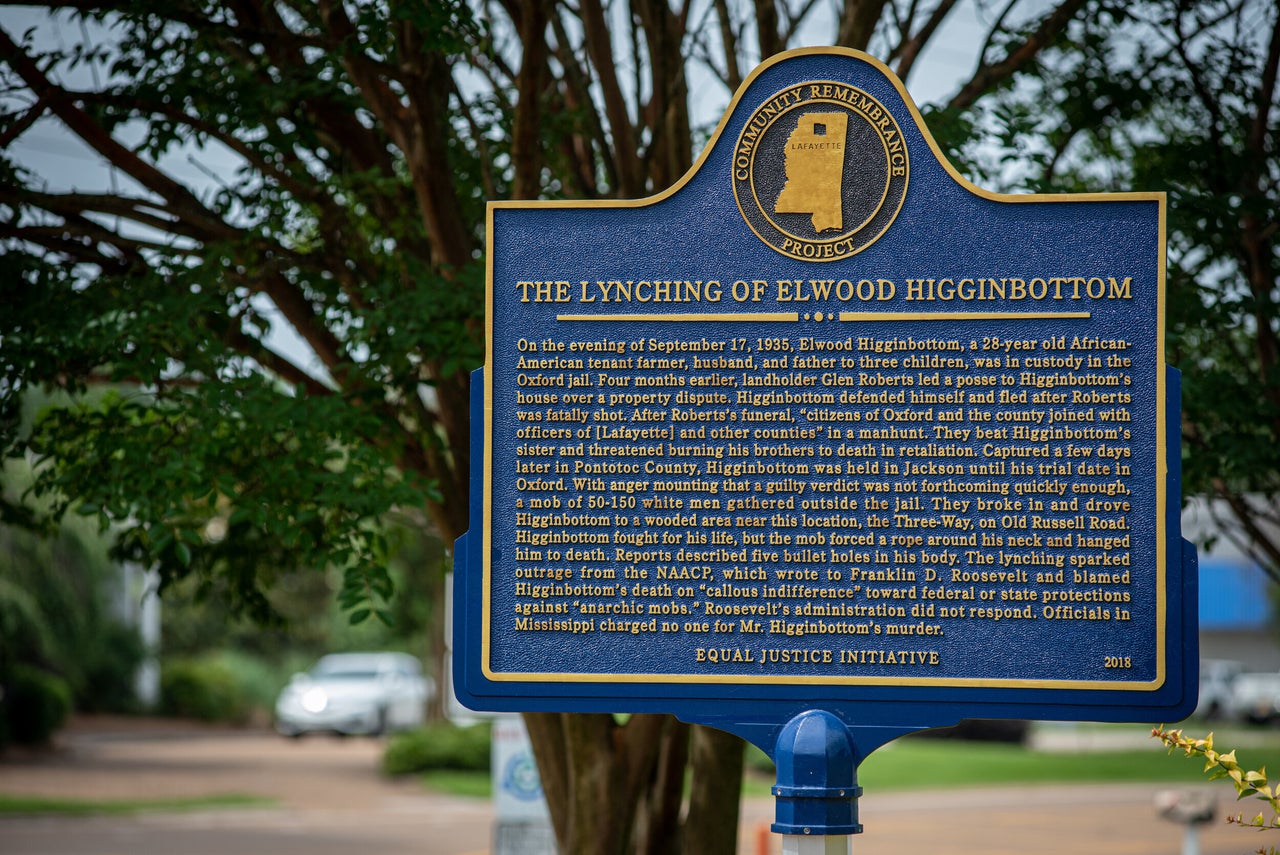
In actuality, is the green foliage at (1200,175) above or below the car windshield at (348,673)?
above

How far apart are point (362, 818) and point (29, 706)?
9129mm

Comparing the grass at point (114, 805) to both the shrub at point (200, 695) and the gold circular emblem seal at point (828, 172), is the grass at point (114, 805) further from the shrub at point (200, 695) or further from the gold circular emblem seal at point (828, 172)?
→ the gold circular emblem seal at point (828, 172)

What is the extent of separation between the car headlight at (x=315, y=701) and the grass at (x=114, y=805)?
9.07 m

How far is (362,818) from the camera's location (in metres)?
17.6

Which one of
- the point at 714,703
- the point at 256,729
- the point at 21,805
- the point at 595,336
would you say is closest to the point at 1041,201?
the point at 595,336

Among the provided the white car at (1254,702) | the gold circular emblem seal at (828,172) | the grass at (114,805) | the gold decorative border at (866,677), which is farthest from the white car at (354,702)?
the gold circular emblem seal at (828,172)

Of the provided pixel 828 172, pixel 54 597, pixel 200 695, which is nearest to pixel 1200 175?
pixel 828 172

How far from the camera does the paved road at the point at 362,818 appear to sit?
49.8ft

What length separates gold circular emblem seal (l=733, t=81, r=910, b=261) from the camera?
5172 mm

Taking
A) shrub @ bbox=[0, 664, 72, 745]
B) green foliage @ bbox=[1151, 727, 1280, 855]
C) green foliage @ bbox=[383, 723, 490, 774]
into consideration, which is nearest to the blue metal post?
green foliage @ bbox=[1151, 727, 1280, 855]

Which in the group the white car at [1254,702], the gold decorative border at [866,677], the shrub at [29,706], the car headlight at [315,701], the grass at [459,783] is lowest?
the white car at [1254,702]

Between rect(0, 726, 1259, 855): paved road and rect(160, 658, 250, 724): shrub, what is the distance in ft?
23.2

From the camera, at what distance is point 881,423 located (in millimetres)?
5070

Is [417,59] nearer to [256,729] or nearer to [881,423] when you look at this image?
[881,423]
